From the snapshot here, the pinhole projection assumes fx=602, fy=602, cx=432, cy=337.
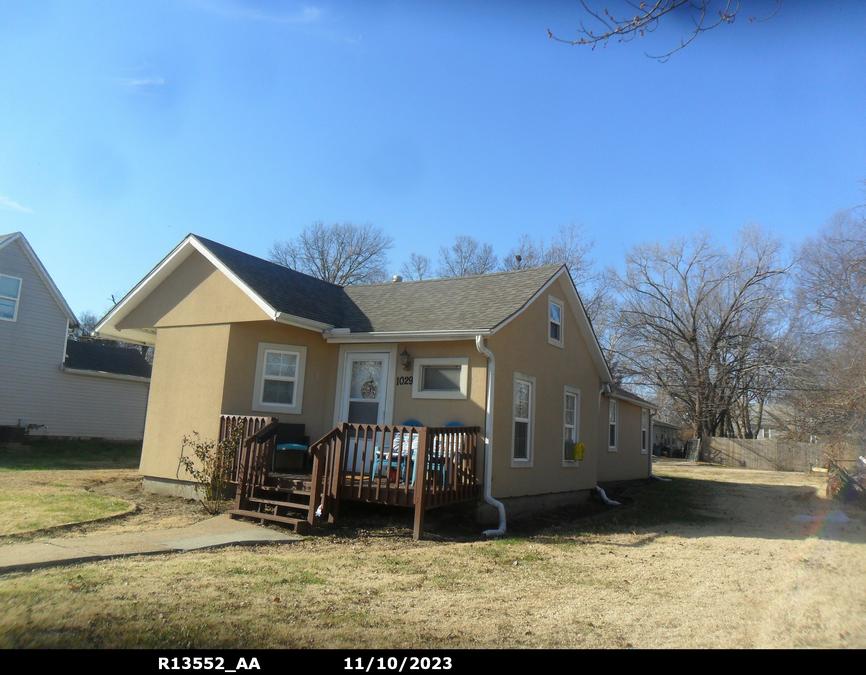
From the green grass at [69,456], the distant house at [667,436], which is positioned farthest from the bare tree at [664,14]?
the distant house at [667,436]

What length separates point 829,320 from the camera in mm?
20656

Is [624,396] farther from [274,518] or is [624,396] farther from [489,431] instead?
[274,518]

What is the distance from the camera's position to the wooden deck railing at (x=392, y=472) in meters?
8.27

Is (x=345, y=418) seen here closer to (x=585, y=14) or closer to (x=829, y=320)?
(x=585, y=14)

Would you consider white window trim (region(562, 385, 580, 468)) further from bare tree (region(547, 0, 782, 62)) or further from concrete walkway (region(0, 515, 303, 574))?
bare tree (region(547, 0, 782, 62))

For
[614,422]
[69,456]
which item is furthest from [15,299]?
[614,422]

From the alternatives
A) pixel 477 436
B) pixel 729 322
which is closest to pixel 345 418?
pixel 477 436

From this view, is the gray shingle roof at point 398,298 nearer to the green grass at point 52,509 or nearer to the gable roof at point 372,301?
the gable roof at point 372,301

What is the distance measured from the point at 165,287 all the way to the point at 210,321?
167 centimetres

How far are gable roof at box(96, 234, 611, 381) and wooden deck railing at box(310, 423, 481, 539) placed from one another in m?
2.10

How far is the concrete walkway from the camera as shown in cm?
575


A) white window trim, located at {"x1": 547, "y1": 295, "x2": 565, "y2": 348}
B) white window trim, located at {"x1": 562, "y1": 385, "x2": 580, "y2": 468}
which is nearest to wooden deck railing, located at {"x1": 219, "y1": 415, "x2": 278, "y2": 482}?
white window trim, located at {"x1": 547, "y1": 295, "x2": 565, "y2": 348}

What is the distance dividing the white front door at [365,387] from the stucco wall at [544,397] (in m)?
2.14

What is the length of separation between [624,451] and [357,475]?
40.4 ft
